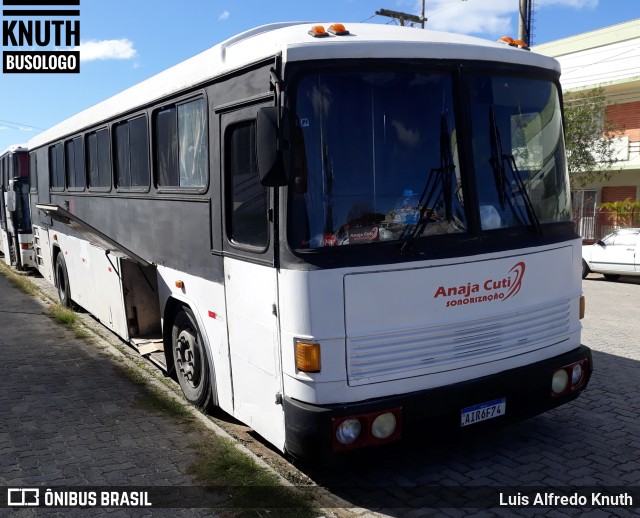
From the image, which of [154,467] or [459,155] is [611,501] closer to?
[459,155]

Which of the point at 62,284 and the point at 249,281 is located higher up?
the point at 249,281

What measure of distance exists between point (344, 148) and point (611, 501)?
9.40 ft

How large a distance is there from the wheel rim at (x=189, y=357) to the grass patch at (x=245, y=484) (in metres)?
0.80

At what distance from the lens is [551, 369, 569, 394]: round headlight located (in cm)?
476

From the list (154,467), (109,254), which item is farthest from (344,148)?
(109,254)

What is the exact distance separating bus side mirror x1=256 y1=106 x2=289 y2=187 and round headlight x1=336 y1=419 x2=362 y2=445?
59.2 inches

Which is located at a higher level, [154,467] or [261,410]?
[261,410]

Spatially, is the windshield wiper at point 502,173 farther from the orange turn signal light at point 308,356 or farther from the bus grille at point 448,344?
the orange turn signal light at point 308,356

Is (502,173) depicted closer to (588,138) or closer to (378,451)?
(378,451)

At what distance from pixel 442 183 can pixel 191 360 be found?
295 centimetres

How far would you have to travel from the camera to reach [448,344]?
426 centimetres

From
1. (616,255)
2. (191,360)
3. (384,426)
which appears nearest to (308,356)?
(384,426)

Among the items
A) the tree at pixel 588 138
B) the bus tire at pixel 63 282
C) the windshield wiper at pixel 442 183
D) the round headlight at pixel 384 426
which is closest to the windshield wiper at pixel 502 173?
the windshield wiper at pixel 442 183

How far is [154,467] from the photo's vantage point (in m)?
4.79
